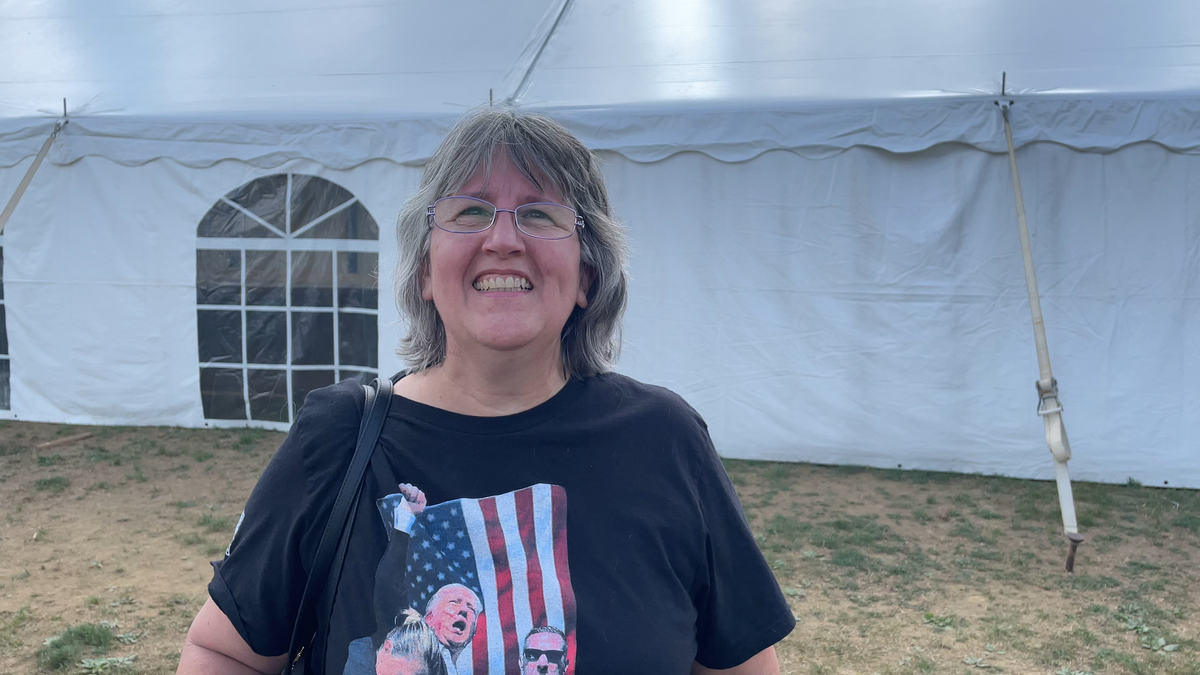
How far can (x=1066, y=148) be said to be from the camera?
4773mm

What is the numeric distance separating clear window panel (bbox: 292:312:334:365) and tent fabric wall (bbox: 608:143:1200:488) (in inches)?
76.6

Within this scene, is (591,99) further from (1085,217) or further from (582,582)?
(582,582)

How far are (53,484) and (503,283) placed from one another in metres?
4.64

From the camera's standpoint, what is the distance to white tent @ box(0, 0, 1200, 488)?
476 cm

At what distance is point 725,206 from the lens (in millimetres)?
5152

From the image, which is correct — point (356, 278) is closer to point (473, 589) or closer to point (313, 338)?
point (313, 338)

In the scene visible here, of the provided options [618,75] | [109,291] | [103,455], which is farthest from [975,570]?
[109,291]

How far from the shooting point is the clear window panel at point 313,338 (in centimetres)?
564

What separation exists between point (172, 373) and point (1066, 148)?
17.7 ft

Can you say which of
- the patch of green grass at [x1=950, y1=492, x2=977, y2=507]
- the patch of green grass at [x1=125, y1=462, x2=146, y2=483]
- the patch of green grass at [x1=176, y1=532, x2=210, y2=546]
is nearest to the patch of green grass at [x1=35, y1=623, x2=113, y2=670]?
the patch of green grass at [x1=176, y1=532, x2=210, y2=546]

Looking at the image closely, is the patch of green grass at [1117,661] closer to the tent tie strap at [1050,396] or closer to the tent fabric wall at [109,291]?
the tent tie strap at [1050,396]

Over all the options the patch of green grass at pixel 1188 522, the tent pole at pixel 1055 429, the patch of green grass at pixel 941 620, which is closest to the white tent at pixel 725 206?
the patch of green grass at pixel 1188 522

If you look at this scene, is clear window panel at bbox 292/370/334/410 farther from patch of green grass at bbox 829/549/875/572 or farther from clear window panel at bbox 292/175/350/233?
patch of green grass at bbox 829/549/875/572

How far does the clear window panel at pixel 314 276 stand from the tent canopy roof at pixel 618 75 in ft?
2.04
